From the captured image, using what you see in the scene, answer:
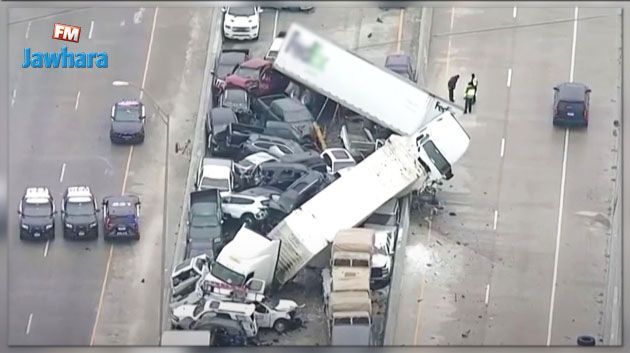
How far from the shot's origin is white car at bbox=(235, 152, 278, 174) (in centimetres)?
8575

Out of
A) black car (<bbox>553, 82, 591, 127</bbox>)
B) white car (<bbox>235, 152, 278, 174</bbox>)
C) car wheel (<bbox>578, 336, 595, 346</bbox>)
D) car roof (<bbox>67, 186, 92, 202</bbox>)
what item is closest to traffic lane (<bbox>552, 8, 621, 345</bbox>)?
car wheel (<bbox>578, 336, 595, 346</bbox>)

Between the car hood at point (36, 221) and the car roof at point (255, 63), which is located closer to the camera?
the car hood at point (36, 221)

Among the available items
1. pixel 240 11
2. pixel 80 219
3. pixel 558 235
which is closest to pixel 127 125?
pixel 80 219

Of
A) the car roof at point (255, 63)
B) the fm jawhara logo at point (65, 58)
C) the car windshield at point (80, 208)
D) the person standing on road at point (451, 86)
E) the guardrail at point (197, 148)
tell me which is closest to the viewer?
the guardrail at point (197, 148)

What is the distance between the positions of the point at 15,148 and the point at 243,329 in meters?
14.3

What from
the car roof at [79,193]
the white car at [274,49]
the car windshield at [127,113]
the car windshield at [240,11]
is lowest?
the car roof at [79,193]

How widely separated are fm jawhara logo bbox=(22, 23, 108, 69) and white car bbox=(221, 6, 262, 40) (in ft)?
16.0

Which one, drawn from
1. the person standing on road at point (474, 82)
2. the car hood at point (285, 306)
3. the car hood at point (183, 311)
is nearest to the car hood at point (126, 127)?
the car hood at point (183, 311)

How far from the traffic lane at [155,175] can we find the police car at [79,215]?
3.72 ft

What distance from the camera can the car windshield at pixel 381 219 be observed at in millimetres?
83562

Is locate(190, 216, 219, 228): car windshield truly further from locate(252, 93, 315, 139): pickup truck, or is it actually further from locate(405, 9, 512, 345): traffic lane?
locate(405, 9, 512, 345): traffic lane

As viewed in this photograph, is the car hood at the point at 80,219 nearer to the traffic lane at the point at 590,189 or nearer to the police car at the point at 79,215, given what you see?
the police car at the point at 79,215

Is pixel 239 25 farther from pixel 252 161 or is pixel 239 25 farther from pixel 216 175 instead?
pixel 216 175

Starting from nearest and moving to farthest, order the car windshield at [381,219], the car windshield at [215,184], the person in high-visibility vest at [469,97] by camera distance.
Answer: the car windshield at [381,219] < the car windshield at [215,184] < the person in high-visibility vest at [469,97]
